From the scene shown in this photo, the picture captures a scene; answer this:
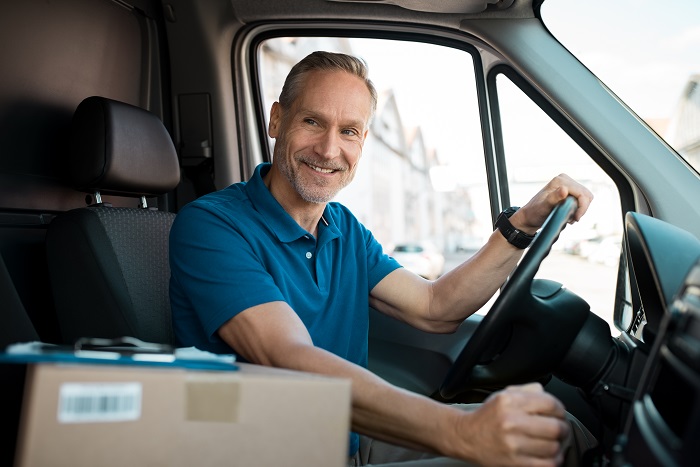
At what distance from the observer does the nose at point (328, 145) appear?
1748 millimetres

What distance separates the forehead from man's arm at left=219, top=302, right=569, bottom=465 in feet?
2.12

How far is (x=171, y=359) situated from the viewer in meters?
0.81

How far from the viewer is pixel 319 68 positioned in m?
1.80

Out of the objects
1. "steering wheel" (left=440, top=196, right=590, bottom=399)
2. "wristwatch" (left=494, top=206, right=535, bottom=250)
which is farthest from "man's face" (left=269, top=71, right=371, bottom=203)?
"steering wheel" (left=440, top=196, right=590, bottom=399)

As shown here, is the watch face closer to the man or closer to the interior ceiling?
the man

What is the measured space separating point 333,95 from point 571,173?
654 millimetres

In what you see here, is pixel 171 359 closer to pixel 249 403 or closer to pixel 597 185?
pixel 249 403

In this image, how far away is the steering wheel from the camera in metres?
1.21

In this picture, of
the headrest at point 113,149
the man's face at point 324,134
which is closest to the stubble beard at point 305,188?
the man's face at point 324,134

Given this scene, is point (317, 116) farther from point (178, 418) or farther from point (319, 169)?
point (178, 418)

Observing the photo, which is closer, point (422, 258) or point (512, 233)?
point (512, 233)

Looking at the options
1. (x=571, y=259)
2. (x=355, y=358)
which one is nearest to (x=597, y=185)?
(x=571, y=259)

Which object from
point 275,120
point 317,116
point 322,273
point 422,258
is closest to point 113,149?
point 275,120

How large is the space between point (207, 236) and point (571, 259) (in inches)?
48.1
